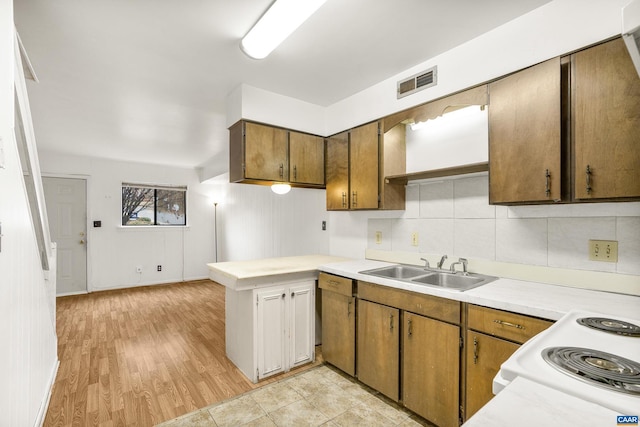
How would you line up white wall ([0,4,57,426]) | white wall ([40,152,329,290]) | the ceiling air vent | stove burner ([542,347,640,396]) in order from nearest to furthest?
1. stove burner ([542,347,640,396])
2. white wall ([0,4,57,426])
3. the ceiling air vent
4. white wall ([40,152,329,290])

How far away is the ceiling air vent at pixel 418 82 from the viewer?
2.20 m

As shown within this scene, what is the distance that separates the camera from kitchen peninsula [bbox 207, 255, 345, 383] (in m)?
2.36

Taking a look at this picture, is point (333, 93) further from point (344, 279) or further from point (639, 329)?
point (639, 329)

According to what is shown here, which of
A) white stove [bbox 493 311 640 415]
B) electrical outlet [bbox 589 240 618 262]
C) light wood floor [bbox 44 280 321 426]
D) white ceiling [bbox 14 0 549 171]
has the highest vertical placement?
white ceiling [bbox 14 0 549 171]

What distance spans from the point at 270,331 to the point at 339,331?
1.86ft

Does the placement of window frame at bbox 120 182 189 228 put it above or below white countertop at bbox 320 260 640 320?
above

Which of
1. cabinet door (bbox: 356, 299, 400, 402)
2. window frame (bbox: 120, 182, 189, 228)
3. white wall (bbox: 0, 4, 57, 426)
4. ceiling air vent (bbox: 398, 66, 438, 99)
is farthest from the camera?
window frame (bbox: 120, 182, 189, 228)

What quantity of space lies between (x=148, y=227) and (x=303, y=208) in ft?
12.3

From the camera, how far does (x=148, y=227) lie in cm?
577

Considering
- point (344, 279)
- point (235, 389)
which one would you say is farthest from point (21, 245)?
point (344, 279)

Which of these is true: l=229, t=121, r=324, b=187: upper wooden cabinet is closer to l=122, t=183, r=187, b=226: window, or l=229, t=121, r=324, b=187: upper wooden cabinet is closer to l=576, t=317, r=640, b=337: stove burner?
l=576, t=317, r=640, b=337: stove burner

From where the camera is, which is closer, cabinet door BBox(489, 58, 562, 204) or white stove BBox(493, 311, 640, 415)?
white stove BBox(493, 311, 640, 415)

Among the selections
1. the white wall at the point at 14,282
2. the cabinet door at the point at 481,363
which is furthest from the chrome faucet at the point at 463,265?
the white wall at the point at 14,282

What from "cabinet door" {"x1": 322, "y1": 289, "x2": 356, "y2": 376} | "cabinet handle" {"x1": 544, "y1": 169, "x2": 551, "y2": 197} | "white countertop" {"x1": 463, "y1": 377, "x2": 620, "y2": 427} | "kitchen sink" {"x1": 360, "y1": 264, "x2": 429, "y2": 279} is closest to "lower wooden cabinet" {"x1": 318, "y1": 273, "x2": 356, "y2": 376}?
"cabinet door" {"x1": 322, "y1": 289, "x2": 356, "y2": 376}
